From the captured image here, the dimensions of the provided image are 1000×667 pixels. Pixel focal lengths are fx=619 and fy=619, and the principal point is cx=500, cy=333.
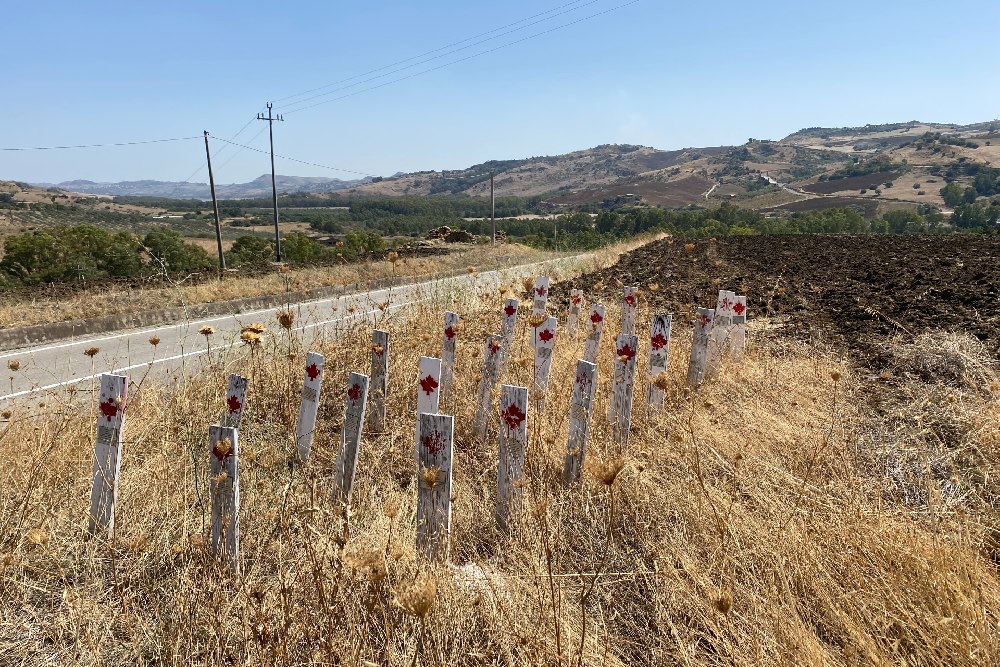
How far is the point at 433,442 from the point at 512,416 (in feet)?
1.69

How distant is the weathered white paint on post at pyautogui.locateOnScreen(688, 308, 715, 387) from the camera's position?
16.6 ft

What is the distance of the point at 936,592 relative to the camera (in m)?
2.14

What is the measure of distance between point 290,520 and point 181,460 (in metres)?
1.22

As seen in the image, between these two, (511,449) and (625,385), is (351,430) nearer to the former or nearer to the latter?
(511,449)

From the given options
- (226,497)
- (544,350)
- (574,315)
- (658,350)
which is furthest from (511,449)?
(574,315)

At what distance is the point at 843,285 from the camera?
10.9 m

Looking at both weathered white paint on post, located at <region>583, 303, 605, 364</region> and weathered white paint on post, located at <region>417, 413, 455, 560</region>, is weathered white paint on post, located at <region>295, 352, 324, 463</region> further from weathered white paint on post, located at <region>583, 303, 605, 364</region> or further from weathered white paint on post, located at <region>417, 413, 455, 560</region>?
weathered white paint on post, located at <region>583, 303, 605, 364</region>

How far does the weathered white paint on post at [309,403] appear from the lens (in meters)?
3.70

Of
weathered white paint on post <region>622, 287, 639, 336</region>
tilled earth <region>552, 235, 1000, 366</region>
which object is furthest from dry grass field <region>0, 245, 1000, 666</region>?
tilled earth <region>552, 235, 1000, 366</region>

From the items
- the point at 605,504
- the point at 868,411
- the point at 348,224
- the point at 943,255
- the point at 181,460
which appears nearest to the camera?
the point at 605,504

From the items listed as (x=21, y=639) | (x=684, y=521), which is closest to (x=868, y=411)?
(x=684, y=521)

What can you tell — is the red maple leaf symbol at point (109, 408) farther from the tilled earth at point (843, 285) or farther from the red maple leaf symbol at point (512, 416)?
the tilled earth at point (843, 285)

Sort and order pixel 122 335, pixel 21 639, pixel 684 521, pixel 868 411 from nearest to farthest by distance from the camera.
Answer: pixel 21 639 < pixel 684 521 < pixel 868 411 < pixel 122 335

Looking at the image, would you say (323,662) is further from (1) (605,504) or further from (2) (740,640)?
(1) (605,504)
